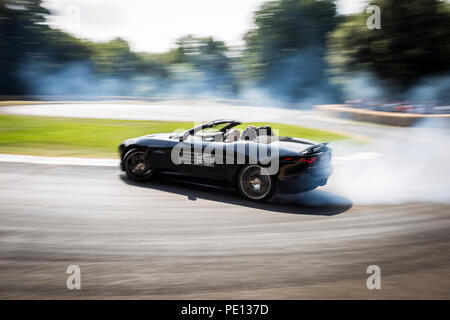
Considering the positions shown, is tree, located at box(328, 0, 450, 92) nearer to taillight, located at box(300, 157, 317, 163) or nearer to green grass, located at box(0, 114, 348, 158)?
green grass, located at box(0, 114, 348, 158)

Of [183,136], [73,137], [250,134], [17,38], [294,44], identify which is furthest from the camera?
[17,38]

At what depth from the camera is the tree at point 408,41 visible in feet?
95.9

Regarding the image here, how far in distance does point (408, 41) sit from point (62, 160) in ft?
92.9

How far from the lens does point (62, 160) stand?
958 cm

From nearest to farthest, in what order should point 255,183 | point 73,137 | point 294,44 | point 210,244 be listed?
point 210,244 < point 255,183 < point 73,137 < point 294,44

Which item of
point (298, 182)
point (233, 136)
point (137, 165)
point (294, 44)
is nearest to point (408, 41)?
point (294, 44)

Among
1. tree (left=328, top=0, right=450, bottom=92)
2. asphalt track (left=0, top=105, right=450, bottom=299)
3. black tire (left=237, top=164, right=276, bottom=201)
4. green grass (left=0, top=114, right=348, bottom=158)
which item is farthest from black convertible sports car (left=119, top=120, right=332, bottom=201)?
tree (left=328, top=0, right=450, bottom=92)

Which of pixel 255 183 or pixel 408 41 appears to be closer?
pixel 255 183

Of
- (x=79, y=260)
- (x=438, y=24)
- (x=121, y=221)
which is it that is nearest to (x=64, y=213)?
(x=121, y=221)

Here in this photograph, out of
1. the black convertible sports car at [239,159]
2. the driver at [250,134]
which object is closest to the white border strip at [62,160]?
the black convertible sports car at [239,159]

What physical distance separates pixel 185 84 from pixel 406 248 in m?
71.1

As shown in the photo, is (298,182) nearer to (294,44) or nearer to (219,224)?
(219,224)
